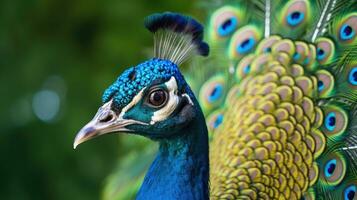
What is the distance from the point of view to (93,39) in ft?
11.3

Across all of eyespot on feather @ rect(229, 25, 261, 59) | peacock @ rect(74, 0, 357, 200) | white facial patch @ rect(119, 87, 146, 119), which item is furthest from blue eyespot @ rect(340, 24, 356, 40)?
white facial patch @ rect(119, 87, 146, 119)

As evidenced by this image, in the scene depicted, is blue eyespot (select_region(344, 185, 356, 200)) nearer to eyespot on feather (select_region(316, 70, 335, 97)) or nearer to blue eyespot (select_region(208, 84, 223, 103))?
eyespot on feather (select_region(316, 70, 335, 97))

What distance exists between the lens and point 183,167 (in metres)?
1.73

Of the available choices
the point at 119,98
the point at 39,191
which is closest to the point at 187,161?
the point at 119,98

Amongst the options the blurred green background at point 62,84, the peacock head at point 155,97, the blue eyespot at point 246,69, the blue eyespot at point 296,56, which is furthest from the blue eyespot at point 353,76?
the blurred green background at point 62,84

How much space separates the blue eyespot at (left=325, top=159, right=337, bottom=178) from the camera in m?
1.97

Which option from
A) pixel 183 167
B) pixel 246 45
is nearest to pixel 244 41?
pixel 246 45

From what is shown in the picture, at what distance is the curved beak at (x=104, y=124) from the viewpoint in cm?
157

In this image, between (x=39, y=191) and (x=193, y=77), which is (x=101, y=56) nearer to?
(x=39, y=191)

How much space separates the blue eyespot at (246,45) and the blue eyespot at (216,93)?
116 millimetres

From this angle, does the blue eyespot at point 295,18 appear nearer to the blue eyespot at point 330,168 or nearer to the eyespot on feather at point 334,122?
the eyespot on feather at point 334,122

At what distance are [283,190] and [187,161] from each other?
364 mm

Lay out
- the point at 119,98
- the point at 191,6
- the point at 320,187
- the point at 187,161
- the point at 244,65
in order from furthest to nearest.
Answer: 1. the point at 191,6
2. the point at 244,65
3. the point at 320,187
4. the point at 187,161
5. the point at 119,98

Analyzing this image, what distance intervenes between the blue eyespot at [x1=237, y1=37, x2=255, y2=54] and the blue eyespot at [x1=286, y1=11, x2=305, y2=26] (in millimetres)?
124
